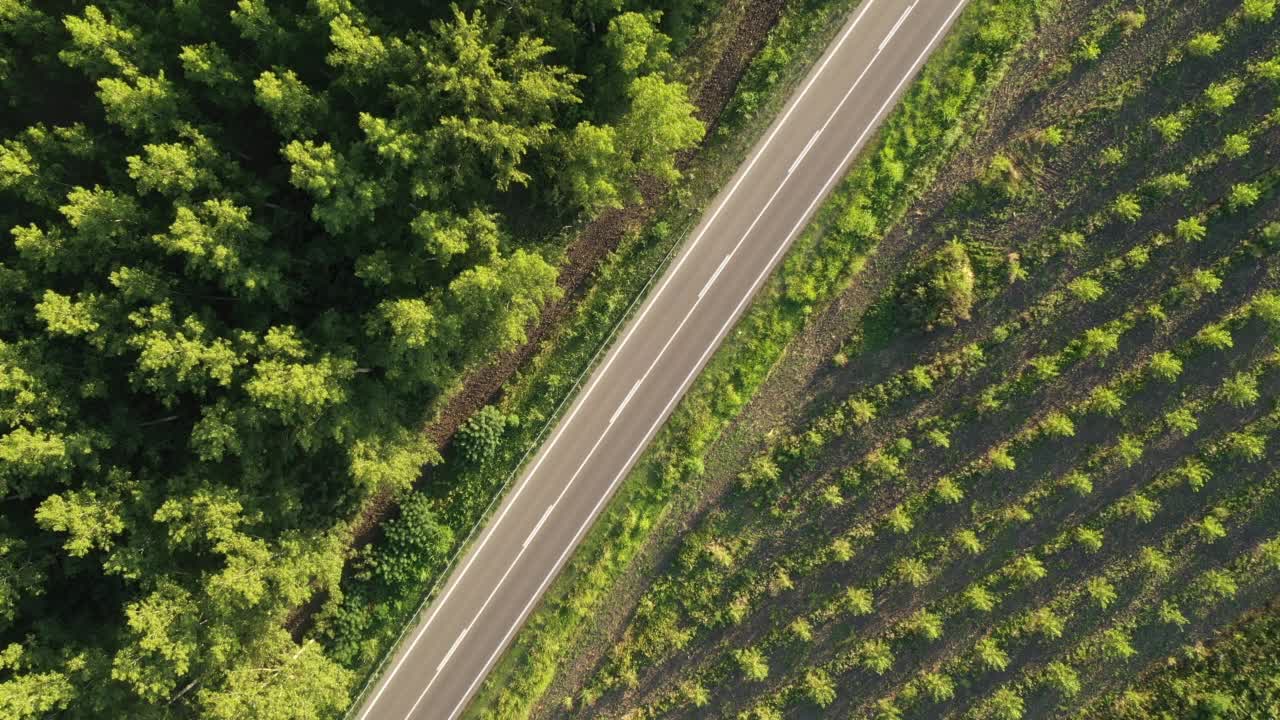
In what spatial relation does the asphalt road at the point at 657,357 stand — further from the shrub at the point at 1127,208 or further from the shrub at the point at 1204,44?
the shrub at the point at 1127,208

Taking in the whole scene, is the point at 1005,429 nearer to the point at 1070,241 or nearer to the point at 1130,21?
the point at 1070,241

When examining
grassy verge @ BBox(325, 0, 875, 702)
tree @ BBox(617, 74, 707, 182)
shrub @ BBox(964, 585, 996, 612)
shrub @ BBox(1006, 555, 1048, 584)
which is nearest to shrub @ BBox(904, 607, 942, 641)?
shrub @ BBox(964, 585, 996, 612)

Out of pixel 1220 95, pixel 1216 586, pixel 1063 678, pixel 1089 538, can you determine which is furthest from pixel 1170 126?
pixel 1063 678

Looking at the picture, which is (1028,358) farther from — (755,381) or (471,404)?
(471,404)

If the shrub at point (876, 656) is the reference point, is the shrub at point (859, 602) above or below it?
above

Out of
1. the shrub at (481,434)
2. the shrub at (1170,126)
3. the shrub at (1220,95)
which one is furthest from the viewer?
the shrub at (481,434)

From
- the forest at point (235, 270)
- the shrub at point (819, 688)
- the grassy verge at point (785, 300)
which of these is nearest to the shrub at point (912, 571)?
the shrub at point (819, 688)
